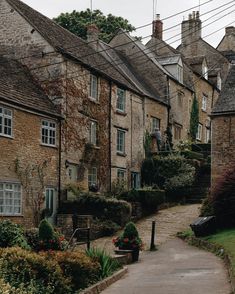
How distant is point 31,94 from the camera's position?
29062 millimetres

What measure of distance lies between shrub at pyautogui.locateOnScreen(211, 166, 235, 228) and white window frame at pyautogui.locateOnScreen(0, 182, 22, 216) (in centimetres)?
937

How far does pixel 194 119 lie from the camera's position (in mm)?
49625

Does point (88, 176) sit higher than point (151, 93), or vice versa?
point (151, 93)

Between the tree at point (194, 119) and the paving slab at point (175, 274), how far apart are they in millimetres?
27745

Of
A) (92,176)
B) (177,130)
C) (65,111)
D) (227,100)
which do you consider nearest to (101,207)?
(92,176)

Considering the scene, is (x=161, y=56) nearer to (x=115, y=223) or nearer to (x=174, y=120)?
(x=174, y=120)

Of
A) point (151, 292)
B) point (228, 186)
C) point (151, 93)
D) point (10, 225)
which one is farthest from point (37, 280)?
point (151, 93)

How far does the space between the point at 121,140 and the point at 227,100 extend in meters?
9.27

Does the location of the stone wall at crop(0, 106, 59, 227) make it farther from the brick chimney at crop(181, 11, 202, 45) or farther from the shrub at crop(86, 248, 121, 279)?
the brick chimney at crop(181, 11, 202, 45)

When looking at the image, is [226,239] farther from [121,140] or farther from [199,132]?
[199,132]

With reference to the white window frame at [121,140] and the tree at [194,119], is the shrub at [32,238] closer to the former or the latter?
the white window frame at [121,140]

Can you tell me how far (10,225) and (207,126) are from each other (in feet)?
128

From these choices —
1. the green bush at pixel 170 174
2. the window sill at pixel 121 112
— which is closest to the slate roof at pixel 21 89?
the window sill at pixel 121 112

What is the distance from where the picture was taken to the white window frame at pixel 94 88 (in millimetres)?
33875
